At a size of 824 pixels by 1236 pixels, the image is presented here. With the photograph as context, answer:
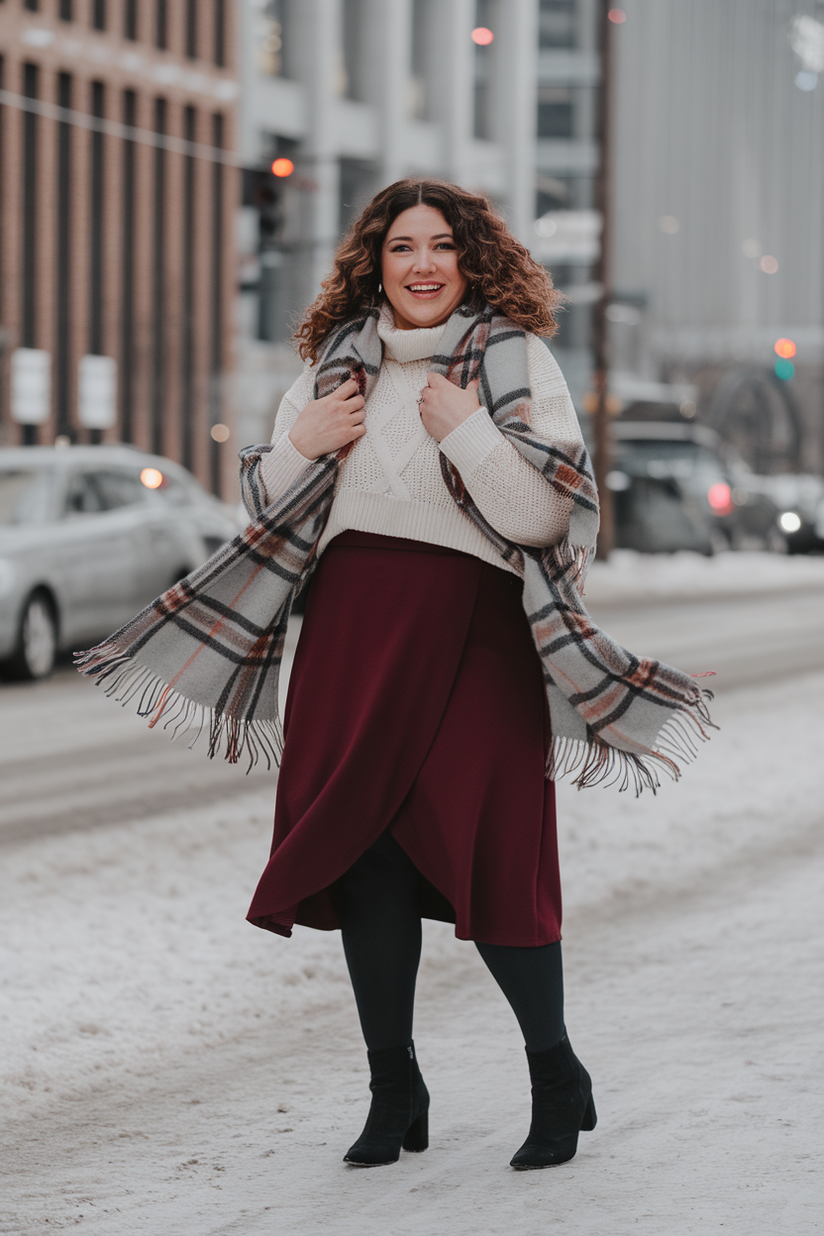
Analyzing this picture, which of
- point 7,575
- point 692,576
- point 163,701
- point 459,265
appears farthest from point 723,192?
→ point 163,701

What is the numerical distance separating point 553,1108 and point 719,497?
26.1 meters

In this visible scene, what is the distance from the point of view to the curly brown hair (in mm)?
3471

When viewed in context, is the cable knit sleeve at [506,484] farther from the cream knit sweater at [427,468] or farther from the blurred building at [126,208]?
the blurred building at [126,208]

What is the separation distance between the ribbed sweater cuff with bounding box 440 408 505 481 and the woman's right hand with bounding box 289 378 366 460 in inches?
7.3

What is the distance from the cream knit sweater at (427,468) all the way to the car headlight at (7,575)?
9.13 m

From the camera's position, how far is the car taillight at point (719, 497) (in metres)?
28.8

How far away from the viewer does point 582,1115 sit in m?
3.53

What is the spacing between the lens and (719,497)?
29.0m

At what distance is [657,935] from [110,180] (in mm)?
45547

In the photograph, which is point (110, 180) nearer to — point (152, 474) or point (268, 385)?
point (268, 385)

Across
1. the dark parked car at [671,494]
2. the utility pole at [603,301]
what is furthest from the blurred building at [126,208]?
the utility pole at [603,301]

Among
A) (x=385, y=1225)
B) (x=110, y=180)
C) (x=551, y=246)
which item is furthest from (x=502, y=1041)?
(x=110, y=180)

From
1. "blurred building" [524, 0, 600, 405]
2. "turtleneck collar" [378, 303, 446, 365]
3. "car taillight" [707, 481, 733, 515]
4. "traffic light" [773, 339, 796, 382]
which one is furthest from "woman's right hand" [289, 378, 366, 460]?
"blurred building" [524, 0, 600, 405]

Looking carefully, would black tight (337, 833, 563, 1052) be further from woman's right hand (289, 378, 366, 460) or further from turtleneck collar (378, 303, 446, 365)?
turtleneck collar (378, 303, 446, 365)
